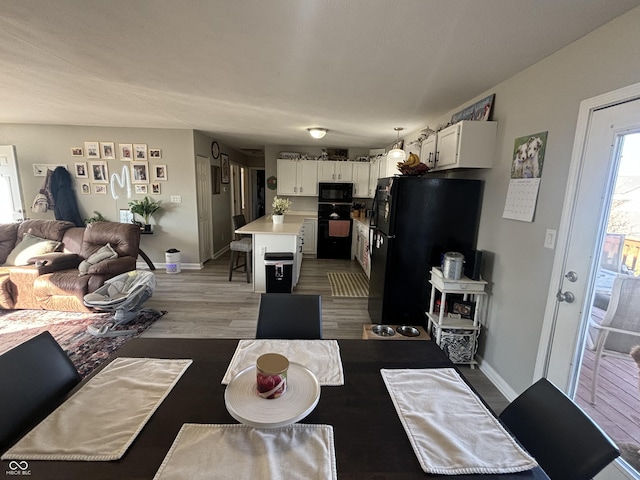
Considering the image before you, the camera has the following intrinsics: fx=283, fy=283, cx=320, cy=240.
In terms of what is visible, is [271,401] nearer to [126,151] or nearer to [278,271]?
[278,271]

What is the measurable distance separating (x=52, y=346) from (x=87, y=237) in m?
3.08

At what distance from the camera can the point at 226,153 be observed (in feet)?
21.5

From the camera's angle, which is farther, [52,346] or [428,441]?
[52,346]

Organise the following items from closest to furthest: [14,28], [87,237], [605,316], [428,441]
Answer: [428,441] → [605,316] → [14,28] → [87,237]

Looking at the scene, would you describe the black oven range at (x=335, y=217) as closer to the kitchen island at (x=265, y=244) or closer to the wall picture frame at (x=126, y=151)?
the kitchen island at (x=265, y=244)

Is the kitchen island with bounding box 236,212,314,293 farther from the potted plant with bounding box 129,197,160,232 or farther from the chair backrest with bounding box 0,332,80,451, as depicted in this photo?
the chair backrest with bounding box 0,332,80,451

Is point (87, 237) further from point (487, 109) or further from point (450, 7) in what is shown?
point (487, 109)

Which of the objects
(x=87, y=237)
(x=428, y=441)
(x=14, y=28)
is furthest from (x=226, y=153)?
(x=428, y=441)

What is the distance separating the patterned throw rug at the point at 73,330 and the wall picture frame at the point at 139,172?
245 cm

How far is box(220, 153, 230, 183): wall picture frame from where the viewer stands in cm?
622

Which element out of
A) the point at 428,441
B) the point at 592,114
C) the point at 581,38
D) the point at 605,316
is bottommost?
the point at 428,441

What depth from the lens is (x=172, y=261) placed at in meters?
4.77

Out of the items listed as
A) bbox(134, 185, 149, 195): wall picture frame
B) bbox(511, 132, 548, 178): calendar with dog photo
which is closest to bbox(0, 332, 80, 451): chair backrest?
bbox(511, 132, 548, 178): calendar with dog photo

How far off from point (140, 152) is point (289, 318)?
4.69 metres
